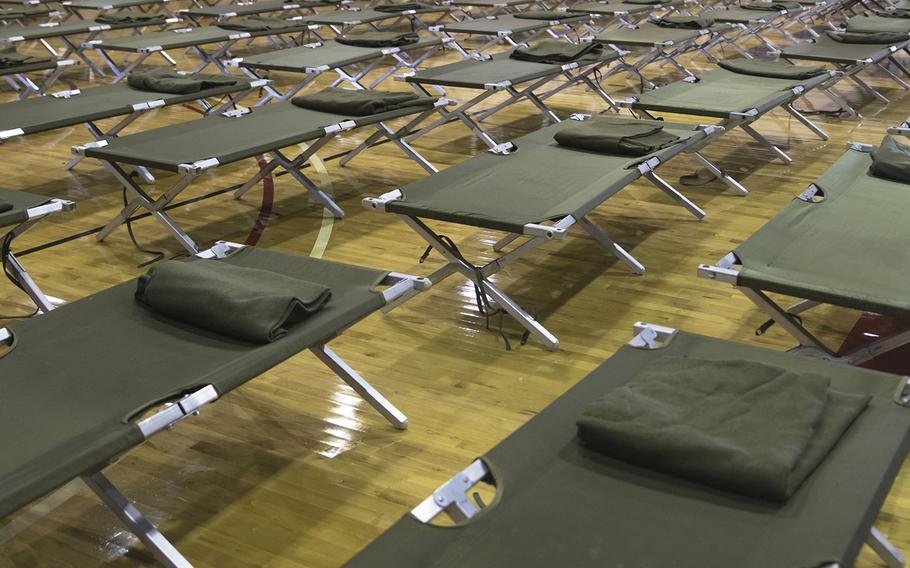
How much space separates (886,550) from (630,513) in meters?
0.65

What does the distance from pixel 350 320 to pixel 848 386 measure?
114 cm

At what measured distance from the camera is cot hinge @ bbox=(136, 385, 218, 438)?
1926mm

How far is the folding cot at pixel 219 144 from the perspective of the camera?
3.65 metres

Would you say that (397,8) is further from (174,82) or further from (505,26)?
(174,82)

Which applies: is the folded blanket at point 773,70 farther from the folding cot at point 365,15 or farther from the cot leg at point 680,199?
the folding cot at point 365,15

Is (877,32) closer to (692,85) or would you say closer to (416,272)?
(692,85)

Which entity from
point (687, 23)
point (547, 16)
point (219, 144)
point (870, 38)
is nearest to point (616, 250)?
point (219, 144)

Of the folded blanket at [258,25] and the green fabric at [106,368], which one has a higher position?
the folded blanket at [258,25]

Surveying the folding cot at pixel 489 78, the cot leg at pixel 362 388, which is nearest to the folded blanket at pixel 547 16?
the folding cot at pixel 489 78

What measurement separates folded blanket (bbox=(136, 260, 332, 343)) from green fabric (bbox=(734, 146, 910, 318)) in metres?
1.11

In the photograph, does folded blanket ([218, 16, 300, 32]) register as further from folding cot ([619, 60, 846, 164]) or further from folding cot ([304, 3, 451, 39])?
folding cot ([619, 60, 846, 164])

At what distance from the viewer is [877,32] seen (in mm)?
5836

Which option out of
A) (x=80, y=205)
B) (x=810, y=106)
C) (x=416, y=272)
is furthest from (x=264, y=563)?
(x=810, y=106)

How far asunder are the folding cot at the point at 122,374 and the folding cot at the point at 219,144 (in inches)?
41.0
